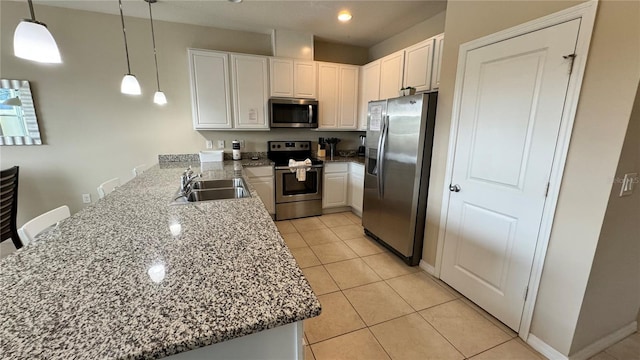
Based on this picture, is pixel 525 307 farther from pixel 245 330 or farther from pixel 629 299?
pixel 245 330

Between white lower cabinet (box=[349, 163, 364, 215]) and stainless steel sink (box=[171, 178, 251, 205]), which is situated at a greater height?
stainless steel sink (box=[171, 178, 251, 205])

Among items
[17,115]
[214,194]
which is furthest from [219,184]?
[17,115]

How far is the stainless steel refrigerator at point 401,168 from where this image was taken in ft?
7.54

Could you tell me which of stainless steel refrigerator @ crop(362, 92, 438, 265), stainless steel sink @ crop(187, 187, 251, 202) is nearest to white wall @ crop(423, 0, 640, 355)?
stainless steel refrigerator @ crop(362, 92, 438, 265)

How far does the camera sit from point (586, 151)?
1364 mm

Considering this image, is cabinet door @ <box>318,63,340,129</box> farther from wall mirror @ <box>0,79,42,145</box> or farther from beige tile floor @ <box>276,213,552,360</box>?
wall mirror @ <box>0,79,42,145</box>

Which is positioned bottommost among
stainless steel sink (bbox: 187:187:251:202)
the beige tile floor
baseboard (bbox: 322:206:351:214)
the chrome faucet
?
the beige tile floor

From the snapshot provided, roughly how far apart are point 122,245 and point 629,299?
2998mm

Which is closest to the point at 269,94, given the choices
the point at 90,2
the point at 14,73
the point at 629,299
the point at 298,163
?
the point at 298,163

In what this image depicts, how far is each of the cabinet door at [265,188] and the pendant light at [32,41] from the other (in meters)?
2.40

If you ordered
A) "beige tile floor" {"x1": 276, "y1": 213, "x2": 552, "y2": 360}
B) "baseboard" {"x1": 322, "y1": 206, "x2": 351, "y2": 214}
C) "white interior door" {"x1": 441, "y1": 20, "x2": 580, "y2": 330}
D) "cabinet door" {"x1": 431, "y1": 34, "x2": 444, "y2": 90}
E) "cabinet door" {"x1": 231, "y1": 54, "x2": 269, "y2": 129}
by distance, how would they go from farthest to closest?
"baseboard" {"x1": 322, "y1": 206, "x2": 351, "y2": 214} < "cabinet door" {"x1": 231, "y1": 54, "x2": 269, "y2": 129} < "cabinet door" {"x1": 431, "y1": 34, "x2": 444, "y2": 90} < "beige tile floor" {"x1": 276, "y1": 213, "x2": 552, "y2": 360} < "white interior door" {"x1": 441, "y1": 20, "x2": 580, "y2": 330}

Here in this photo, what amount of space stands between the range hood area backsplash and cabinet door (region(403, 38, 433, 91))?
1.54 m

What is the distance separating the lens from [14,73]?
9.46 feet

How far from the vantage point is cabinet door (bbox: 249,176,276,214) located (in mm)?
3533
